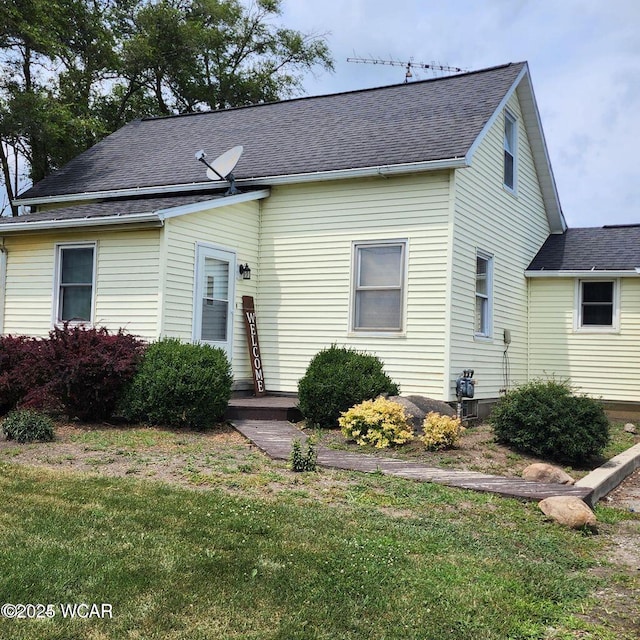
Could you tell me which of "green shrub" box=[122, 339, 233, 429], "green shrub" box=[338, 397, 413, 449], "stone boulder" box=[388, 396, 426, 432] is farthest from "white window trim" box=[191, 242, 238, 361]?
"stone boulder" box=[388, 396, 426, 432]

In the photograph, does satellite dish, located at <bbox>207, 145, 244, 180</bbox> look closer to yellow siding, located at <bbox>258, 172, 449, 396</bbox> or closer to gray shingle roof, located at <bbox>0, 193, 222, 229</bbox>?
gray shingle roof, located at <bbox>0, 193, 222, 229</bbox>

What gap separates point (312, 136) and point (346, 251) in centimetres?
306

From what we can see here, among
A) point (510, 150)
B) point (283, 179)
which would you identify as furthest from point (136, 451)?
point (510, 150)

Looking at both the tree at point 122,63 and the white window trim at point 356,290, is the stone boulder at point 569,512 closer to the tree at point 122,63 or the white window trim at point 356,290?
the white window trim at point 356,290

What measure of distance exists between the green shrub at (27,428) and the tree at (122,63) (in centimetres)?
1253

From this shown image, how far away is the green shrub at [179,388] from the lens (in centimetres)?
938

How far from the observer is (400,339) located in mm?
11352

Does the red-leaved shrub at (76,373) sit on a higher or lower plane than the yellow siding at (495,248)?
lower

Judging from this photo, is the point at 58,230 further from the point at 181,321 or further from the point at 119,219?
the point at 181,321

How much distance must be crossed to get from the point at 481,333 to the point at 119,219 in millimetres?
6447

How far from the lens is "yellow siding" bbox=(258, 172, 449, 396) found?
36.4 feet

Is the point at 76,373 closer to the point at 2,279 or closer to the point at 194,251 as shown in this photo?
the point at 194,251

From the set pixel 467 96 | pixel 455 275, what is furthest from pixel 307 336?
pixel 467 96

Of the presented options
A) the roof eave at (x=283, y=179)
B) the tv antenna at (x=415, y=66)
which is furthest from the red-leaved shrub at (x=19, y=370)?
the tv antenna at (x=415, y=66)
